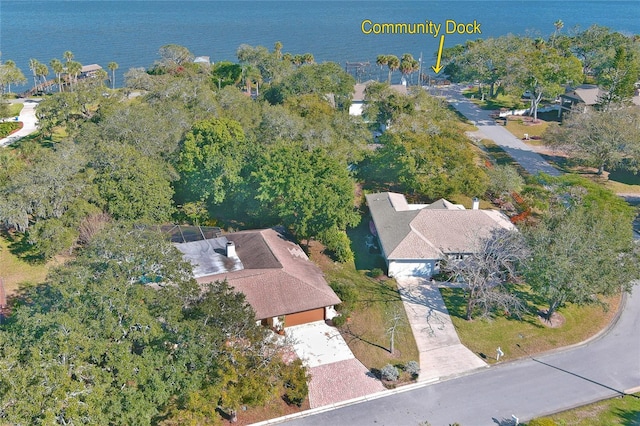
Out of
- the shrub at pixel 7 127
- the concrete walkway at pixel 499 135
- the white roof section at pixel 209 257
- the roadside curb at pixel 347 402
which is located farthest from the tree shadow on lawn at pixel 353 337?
the shrub at pixel 7 127

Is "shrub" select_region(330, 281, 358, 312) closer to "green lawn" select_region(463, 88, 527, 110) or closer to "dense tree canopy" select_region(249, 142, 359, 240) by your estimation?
"dense tree canopy" select_region(249, 142, 359, 240)

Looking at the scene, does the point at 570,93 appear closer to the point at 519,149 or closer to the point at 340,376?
the point at 519,149

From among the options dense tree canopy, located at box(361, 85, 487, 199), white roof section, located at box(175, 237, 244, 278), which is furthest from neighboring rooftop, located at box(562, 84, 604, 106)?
white roof section, located at box(175, 237, 244, 278)

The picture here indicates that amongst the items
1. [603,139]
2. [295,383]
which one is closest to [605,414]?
[295,383]

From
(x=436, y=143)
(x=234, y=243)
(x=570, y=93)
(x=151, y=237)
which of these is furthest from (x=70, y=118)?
(x=570, y=93)

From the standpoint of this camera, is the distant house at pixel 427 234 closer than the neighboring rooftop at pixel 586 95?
Yes

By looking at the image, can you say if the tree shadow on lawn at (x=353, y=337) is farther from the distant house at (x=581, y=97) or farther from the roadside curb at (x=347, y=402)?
the distant house at (x=581, y=97)

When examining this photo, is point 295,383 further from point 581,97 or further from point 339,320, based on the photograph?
point 581,97
